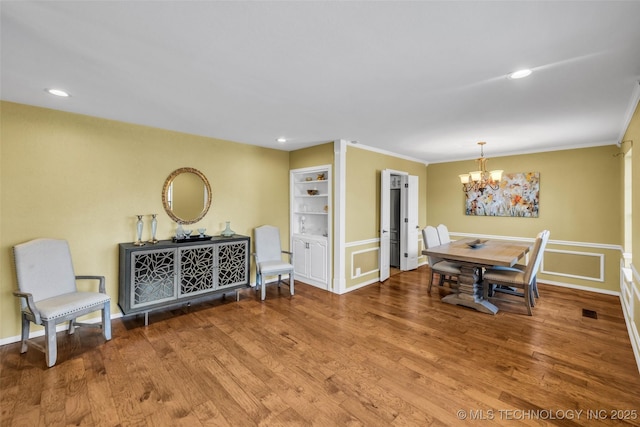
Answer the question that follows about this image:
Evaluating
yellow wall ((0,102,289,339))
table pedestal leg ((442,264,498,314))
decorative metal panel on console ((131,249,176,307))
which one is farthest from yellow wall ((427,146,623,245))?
decorative metal panel on console ((131,249,176,307))

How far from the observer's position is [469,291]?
12.5ft

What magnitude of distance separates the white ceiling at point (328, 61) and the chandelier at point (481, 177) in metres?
0.81

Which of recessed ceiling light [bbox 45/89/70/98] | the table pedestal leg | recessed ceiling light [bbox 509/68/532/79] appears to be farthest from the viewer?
the table pedestal leg

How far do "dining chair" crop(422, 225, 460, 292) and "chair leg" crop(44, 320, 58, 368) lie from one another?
14.1 ft

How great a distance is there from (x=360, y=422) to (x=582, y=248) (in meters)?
4.92

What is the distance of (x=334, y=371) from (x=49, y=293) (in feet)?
9.32

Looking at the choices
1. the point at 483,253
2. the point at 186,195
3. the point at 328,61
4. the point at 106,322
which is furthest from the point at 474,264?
the point at 106,322

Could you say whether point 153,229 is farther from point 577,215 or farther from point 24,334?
point 577,215

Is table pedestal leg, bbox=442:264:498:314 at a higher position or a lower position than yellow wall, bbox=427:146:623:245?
lower

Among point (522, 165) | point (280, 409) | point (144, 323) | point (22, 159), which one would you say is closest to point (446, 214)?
point (522, 165)

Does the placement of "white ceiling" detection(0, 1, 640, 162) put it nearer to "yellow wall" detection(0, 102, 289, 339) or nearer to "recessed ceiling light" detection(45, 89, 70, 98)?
"recessed ceiling light" detection(45, 89, 70, 98)

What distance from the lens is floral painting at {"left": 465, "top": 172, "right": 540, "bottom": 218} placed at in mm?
4945

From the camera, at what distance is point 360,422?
5.78 ft

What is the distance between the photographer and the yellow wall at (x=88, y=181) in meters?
2.74
